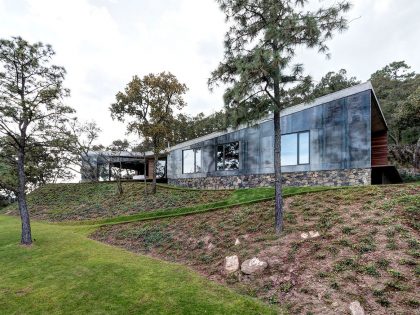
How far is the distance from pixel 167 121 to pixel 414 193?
15621mm

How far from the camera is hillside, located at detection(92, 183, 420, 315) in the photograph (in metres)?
4.71

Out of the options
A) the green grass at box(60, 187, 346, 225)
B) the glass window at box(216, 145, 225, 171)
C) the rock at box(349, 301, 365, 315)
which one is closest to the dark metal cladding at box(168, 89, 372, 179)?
the glass window at box(216, 145, 225, 171)

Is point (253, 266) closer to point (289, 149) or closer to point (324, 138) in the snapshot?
point (324, 138)

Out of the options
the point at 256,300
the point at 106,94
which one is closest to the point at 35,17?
the point at 106,94

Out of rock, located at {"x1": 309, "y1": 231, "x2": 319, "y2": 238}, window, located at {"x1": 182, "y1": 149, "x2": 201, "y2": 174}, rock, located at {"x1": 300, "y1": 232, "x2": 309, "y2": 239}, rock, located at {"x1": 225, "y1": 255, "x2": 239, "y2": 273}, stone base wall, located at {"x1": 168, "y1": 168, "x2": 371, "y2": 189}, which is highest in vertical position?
window, located at {"x1": 182, "y1": 149, "x2": 201, "y2": 174}

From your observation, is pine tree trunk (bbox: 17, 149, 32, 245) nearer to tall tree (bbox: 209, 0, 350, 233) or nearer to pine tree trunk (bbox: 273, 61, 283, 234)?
tall tree (bbox: 209, 0, 350, 233)

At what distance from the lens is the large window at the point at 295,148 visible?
47.3 feet

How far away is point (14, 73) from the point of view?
32.3 feet

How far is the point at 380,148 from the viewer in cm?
1836

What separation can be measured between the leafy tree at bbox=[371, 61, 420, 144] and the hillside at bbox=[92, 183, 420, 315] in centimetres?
1595

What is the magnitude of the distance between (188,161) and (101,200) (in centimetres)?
810

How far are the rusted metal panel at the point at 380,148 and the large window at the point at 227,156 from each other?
383 inches

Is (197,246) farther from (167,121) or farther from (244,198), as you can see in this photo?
(167,121)

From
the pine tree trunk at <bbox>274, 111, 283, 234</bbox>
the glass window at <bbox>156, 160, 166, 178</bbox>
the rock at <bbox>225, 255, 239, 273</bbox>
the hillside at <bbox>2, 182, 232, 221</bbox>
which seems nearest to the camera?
the rock at <bbox>225, 255, 239, 273</bbox>
